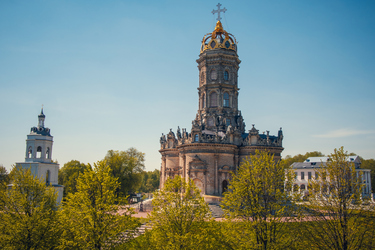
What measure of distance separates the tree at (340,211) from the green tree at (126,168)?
51.5m

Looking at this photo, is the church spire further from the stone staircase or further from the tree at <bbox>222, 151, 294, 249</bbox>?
the tree at <bbox>222, 151, 294, 249</bbox>

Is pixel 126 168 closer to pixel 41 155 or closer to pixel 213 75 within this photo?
pixel 41 155

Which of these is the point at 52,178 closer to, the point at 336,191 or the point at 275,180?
the point at 275,180

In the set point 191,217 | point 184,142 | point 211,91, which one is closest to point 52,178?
point 184,142

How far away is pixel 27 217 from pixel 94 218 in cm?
470

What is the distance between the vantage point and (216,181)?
47875 mm

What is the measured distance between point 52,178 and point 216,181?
2540 centimetres

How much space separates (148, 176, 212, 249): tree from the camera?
20578mm

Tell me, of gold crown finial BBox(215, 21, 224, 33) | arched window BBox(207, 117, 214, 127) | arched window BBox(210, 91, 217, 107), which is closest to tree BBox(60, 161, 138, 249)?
arched window BBox(207, 117, 214, 127)

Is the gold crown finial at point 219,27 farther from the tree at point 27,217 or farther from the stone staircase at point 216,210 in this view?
the tree at point 27,217

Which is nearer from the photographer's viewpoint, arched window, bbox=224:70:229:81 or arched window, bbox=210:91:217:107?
arched window, bbox=210:91:217:107

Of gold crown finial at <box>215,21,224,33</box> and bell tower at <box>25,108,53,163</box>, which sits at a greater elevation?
gold crown finial at <box>215,21,224,33</box>

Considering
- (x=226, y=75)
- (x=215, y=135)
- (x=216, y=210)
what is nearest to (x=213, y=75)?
(x=226, y=75)

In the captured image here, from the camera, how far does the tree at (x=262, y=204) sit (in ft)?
67.0
